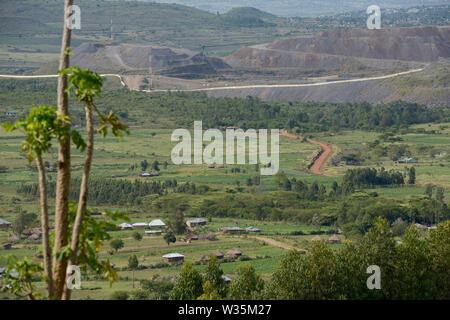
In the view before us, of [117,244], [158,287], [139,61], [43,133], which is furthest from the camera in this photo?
[139,61]

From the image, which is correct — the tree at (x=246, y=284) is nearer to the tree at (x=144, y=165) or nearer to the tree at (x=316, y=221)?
the tree at (x=316, y=221)

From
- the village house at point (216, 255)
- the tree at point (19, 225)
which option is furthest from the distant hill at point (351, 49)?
the village house at point (216, 255)

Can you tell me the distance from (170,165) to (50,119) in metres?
54.4

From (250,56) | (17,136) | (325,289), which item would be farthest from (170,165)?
(250,56)

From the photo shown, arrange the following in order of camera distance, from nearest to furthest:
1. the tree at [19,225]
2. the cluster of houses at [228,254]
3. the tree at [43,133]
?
the tree at [43,133] → the cluster of houses at [228,254] → the tree at [19,225]

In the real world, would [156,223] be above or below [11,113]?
below

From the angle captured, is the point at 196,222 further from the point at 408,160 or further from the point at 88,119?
the point at 88,119

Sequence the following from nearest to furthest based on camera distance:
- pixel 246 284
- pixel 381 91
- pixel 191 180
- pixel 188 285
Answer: pixel 246 284 < pixel 188 285 < pixel 191 180 < pixel 381 91

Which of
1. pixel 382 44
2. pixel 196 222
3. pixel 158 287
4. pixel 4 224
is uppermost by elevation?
pixel 382 44

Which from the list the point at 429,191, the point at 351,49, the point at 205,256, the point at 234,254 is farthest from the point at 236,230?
the point at 351,49

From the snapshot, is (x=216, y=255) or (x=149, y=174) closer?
(x=216, y=255)

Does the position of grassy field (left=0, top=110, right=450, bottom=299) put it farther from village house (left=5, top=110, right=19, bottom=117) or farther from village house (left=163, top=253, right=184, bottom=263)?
village house (left=5, top=110, right=19, bottom=117)

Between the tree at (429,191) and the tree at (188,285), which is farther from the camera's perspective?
the tree at (429,191)

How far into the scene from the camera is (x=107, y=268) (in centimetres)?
851
